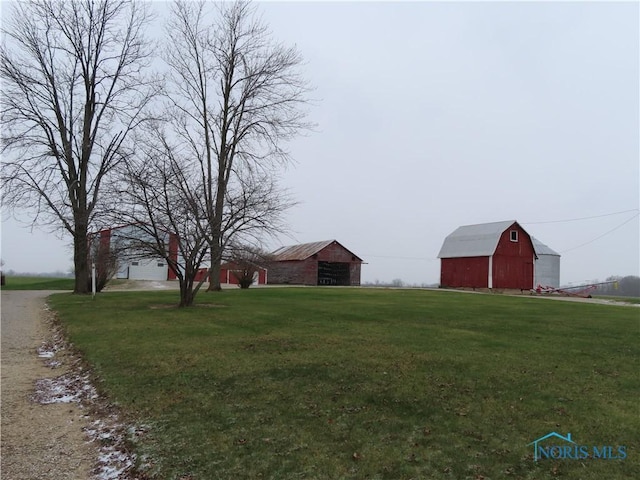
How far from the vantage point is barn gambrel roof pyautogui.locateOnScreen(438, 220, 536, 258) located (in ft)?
122

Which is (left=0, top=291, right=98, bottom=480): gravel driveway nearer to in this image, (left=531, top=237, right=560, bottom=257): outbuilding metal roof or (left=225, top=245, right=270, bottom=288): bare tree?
(left=225, top=245, right=270, bottom=288): bare tree

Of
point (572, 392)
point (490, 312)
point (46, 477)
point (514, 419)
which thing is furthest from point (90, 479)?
point (490, 312)

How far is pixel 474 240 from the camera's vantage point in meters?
39.2

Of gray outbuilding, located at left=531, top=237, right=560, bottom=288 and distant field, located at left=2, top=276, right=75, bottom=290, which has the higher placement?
gray outbuilding, located at left=531, top=237, right=560, bottom=288

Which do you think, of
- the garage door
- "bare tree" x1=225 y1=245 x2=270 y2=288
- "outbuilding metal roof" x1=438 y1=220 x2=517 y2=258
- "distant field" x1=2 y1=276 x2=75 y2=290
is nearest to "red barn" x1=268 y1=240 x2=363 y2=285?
"outbuilding metal roof" x1=438 y1=220 x2=517 y2=258

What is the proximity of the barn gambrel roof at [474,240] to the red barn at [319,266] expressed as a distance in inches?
389

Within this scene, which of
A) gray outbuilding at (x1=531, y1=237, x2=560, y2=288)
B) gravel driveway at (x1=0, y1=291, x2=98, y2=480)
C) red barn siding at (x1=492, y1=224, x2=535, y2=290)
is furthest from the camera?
gray outbuilding at (x1=531, y1=237, x2=560, y2=288)

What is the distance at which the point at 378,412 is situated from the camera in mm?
5594

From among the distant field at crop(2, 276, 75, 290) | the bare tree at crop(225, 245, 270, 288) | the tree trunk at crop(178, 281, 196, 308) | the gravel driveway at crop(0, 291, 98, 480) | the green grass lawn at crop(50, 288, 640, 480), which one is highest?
the bare tree at crop(225, 245, 270, 288)

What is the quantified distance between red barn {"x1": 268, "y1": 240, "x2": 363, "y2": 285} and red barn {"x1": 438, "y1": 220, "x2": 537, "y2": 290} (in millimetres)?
11183

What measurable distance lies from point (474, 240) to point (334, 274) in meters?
15.0

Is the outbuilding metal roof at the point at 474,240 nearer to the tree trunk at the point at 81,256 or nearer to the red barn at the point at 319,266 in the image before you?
the red barn at the point at 319,266

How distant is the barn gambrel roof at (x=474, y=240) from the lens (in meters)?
37.2

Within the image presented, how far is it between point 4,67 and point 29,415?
→ 81.5 ft
